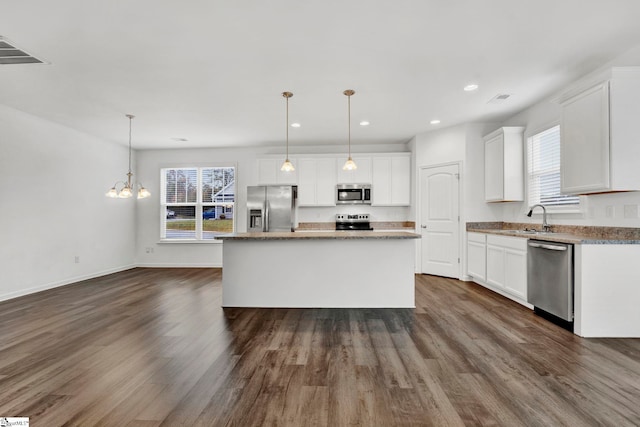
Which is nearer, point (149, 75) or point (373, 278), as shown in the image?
point (149, 75)

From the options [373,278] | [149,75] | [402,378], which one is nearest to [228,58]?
[149,75]

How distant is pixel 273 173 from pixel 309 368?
4.71 m

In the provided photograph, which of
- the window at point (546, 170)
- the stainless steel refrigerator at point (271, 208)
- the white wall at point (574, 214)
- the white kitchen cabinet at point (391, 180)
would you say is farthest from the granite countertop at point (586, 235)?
the stainless steel refrigerator at point (271, 208)

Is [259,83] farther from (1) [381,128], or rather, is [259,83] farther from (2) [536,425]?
(2) [536,425]

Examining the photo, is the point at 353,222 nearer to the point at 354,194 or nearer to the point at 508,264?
the point at 354,194

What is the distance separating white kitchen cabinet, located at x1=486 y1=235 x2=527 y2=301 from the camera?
12.3ft

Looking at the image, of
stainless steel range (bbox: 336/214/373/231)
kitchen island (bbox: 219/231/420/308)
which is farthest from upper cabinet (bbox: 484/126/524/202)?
stainless steel range (bbox: 336/214/373/231)

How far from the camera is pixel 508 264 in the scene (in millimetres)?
4031

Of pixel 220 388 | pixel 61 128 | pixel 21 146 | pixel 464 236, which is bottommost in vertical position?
pixel 220 388

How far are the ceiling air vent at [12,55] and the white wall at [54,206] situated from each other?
1.88m

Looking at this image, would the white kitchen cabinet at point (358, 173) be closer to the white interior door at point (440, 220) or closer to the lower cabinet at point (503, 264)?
the white interior door at point (440, 220)

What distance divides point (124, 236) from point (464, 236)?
6773mm

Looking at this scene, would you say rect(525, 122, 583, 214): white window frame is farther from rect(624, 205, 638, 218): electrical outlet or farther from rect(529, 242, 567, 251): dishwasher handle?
rect(529, 242, 567, 251): dishwasher handle

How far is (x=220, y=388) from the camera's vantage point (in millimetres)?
2033
